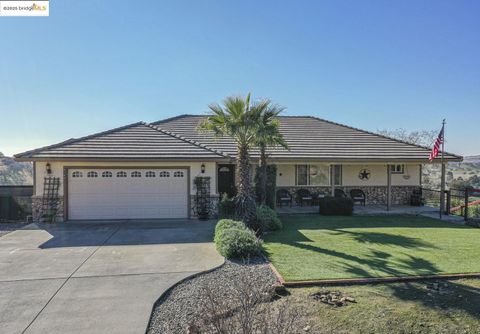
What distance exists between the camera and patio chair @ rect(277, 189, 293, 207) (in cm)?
1676

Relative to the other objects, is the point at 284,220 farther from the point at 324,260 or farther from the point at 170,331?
the point at 170,331

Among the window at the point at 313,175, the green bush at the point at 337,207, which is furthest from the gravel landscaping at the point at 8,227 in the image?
the window at the point at 313,175

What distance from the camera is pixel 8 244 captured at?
364 inches

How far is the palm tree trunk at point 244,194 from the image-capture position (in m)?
10.6

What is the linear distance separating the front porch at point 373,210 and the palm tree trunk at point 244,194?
465 centimetres

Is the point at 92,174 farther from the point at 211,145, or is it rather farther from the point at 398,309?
the point at 398,309

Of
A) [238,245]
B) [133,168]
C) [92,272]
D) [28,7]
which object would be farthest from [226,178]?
[28,7]

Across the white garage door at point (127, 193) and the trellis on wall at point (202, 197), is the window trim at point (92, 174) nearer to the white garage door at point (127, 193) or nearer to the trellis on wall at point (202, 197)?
the white garage door at point (127, 193)

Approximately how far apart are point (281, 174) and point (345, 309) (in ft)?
41.9

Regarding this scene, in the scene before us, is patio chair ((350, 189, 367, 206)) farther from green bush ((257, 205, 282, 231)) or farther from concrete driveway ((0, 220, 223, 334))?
concrete driveway ((0, 220, 223, 334))

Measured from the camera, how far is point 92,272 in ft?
22.3

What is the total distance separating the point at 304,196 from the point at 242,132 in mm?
7680

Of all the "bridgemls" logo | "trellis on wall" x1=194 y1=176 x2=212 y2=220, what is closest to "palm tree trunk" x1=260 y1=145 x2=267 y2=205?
"trellis on wall" x1=194 y1=176 x2=212 y2=220

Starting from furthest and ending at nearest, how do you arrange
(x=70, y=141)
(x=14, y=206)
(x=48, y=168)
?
(x=14, y=206) → (x=70, y=141) → (x=48, y=168)
